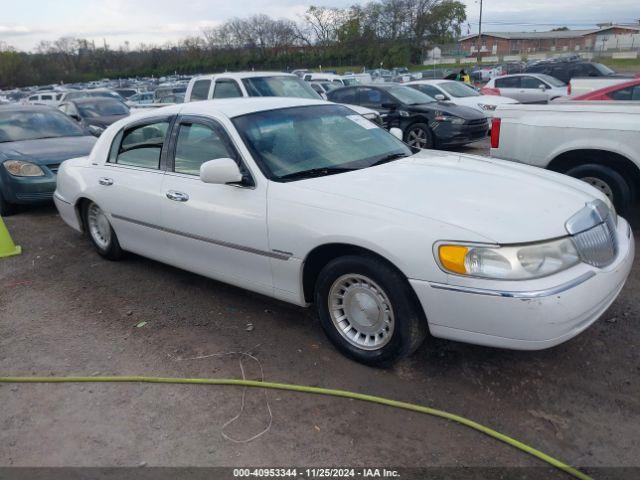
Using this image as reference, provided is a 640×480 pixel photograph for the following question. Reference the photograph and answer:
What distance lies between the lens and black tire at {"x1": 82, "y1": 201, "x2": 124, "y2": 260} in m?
5.29

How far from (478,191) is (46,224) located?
609 centimetres

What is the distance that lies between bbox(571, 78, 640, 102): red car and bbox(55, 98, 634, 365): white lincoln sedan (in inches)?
213

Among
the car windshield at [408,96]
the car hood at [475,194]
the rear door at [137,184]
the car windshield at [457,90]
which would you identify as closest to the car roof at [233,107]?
the rear door at [137,184]

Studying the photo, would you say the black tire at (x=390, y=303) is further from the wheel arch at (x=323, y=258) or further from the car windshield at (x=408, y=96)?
the car windshield at (x=408, y=96)

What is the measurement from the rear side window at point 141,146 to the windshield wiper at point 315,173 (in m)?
1.41

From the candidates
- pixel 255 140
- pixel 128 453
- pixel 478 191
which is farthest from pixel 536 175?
pixel 128 453

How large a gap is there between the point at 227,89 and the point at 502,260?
8218 millimetres

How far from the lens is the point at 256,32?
92062 millimetres

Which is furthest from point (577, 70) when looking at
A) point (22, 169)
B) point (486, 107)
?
point (22, 169)

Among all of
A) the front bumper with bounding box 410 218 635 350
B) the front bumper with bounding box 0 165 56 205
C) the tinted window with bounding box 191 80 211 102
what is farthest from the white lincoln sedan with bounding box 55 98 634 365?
the tinted window with bounding box 191 80 211 102

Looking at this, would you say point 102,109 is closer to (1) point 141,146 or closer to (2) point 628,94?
(1) point 141,146

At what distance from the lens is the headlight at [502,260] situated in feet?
9.19

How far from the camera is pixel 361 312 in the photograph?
133 inches

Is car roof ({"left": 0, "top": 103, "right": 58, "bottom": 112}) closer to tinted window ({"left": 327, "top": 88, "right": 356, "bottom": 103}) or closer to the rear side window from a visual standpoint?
the rear side window
